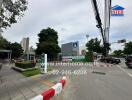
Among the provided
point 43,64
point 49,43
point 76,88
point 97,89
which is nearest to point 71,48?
point 49,43

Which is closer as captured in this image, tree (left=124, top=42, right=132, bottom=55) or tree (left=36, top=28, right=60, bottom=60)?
tree (left=36, top=28, right=60, bottom=60)

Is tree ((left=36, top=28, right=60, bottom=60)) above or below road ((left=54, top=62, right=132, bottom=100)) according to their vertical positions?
above

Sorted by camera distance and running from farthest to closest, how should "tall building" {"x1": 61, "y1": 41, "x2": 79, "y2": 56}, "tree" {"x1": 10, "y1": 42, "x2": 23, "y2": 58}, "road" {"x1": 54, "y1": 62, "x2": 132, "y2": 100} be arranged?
"tree" {"x1": 10, "y1": 42, "x2": 23, "y2": 58}
"tall building" {"x1": 61, "y1": 41, "x2": 79, "y2": 56}
"road" {"x1": 54, "y1": 62, "x2": 132, "y2": 100}

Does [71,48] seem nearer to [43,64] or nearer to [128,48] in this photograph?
A: [43,64]

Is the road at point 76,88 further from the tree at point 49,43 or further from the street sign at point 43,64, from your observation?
the tree at point 49,43

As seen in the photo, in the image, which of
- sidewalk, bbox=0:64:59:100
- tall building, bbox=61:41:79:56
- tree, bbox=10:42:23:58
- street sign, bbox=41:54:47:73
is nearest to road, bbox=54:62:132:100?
sidewalk, bbox=0:64:59:100

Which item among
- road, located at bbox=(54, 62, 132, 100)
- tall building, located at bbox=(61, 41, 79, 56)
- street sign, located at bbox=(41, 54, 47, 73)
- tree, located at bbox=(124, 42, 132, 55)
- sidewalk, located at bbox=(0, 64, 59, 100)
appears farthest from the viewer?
tree, located at bbox=(124, 42, 132, 55)

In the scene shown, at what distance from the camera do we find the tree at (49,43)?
58.7 m

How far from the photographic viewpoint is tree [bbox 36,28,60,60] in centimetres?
5869

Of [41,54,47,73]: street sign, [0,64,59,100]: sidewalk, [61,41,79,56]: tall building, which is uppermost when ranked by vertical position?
[61,41,79,56]: tall building

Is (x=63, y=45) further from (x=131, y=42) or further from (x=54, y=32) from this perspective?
(x=131, y=42)

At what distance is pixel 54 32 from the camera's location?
6612cm

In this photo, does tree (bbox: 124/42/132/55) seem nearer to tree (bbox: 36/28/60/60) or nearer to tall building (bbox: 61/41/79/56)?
tall building (bbox: 61/41/79/56)

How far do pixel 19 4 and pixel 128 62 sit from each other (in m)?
18.9
